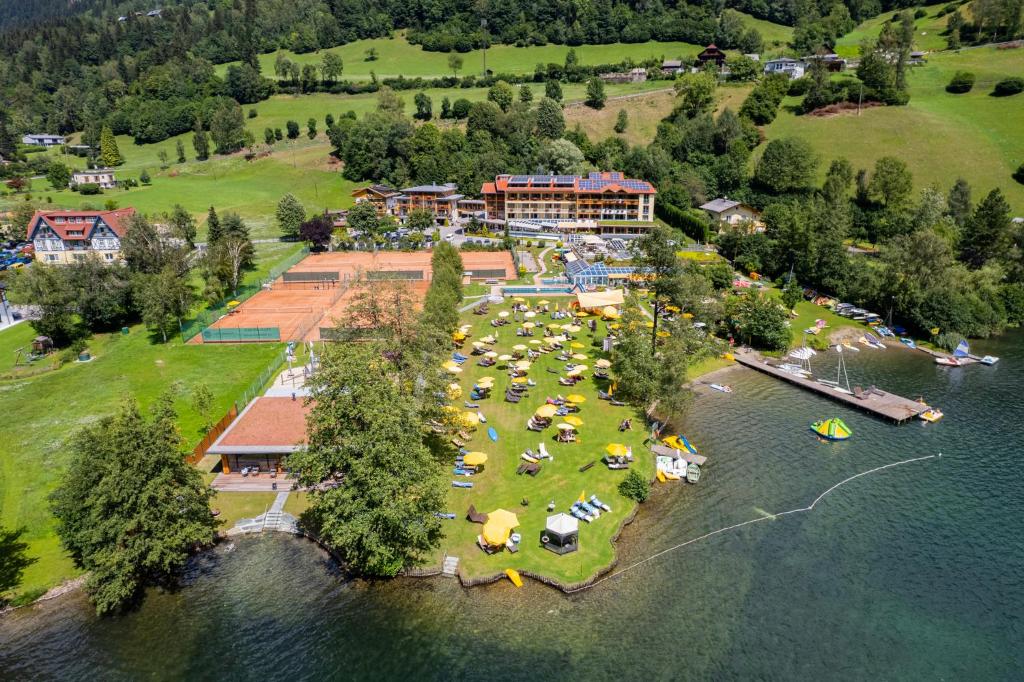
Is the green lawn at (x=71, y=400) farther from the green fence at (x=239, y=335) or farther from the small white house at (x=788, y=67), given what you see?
the small white house at (x=788, y=67)

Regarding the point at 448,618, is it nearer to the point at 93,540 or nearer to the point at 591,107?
the point at 93,540

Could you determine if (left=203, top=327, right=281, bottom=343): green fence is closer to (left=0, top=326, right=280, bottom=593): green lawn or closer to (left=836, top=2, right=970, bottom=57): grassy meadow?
(left=0, top=326, right=280, bottom=593): green lawn

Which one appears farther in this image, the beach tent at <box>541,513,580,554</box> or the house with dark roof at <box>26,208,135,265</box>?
the house with dark roof at <box>26,208,135,265</box>

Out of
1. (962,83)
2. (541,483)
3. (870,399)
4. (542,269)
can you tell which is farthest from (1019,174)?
Result: (541,483)

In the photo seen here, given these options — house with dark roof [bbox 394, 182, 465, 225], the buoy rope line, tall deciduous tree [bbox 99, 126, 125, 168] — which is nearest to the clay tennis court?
house with dark roof [bbox 394, 182, 465, 225]

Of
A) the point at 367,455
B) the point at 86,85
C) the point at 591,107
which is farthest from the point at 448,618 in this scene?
the point at 86,85
